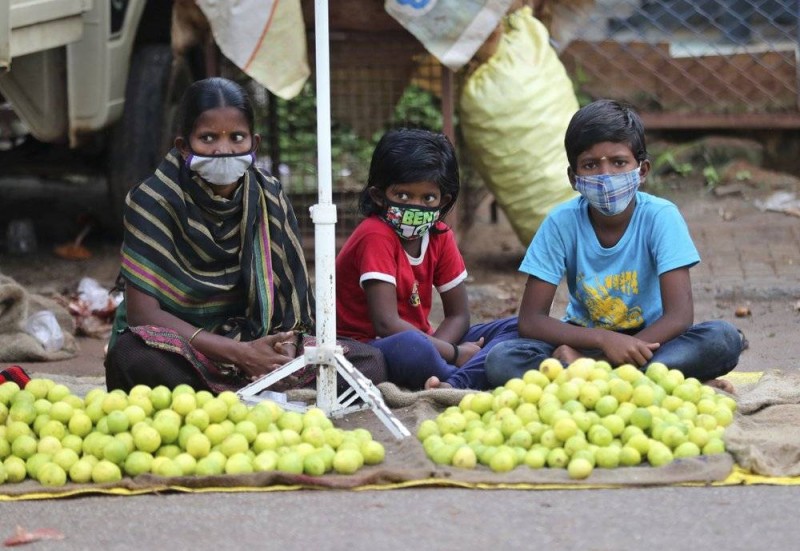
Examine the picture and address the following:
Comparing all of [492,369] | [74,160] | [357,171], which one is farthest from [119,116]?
[492,369]

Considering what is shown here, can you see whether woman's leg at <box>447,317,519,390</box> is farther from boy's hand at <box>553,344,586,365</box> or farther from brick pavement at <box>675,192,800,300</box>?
brick pavement at <box>675,192,800,300</box>

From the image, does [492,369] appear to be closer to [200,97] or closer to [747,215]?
[200,97]

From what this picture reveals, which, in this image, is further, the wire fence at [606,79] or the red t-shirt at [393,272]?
the wire fence at [606,79]

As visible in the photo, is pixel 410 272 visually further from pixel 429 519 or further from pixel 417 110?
pixel 417 110

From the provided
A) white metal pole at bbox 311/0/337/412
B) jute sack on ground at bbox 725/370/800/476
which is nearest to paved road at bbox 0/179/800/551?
jute sack on ground at bbox 725/370/800/476

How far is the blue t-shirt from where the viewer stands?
434cm

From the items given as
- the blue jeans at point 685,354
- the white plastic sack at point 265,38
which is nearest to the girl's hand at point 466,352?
the blue jeans at point 685,354

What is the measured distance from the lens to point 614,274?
14.3 feet

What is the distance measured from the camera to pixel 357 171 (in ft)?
24.2

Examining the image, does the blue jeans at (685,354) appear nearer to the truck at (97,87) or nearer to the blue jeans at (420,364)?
the blue jeans at (420,364)

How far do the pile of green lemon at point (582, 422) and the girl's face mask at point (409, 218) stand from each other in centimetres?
79

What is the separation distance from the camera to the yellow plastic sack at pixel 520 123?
6445mm

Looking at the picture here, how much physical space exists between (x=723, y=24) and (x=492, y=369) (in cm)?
575

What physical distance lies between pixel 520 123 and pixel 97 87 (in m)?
2.17
